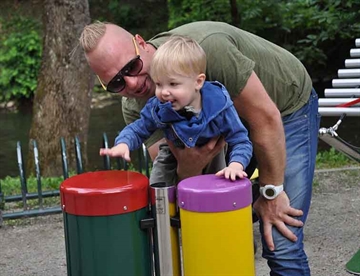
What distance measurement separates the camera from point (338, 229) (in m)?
5.14

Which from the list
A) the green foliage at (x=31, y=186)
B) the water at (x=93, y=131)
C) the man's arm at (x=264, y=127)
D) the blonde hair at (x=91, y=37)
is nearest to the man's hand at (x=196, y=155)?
the man's arm at (x=264, y=127)

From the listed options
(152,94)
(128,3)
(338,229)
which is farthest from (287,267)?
(128,3)

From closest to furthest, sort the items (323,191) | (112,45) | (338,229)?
(112,45) → (338,229) → (323,191)

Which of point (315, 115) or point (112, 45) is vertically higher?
point (112, 45)

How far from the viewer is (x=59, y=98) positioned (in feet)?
26.2

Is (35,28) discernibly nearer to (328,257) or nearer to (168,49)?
→ (328,257)

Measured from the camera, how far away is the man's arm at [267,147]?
2.79m

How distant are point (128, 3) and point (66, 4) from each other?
1317 cm

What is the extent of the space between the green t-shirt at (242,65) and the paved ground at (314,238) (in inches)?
63.9

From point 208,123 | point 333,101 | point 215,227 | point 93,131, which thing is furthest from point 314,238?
point 93,131

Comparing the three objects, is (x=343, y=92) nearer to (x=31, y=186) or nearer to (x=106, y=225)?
(x=106, y=225)

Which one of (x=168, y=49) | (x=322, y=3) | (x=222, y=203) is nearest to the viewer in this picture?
(x=222, y=203)

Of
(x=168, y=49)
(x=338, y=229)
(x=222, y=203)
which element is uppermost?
(x=168, y=49)

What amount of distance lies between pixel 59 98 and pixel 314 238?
3.91 metres
